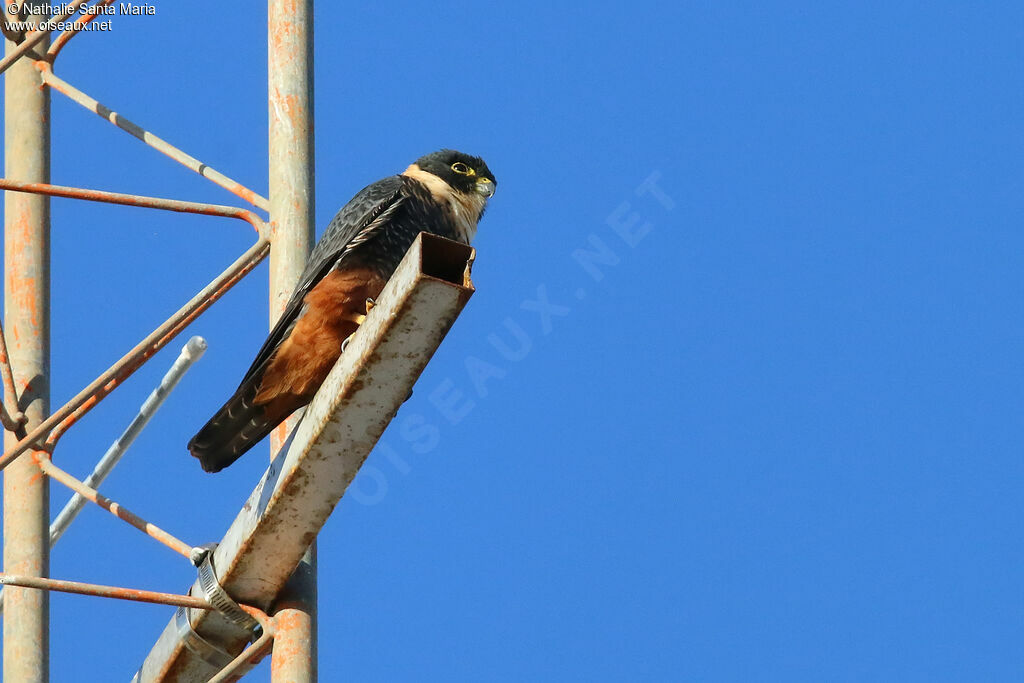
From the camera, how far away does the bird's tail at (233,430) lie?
14.2ft

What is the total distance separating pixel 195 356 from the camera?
4785mm

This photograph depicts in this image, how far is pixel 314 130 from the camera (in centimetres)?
441

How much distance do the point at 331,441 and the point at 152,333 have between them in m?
1.18

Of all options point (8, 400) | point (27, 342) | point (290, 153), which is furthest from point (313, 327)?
point (27, 342)

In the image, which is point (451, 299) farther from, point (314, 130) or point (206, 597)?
point (314, 130)

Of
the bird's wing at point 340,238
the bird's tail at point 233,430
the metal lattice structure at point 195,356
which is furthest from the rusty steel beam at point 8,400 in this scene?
the bird's wing at point 340,238

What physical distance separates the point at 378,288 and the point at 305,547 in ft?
3.58

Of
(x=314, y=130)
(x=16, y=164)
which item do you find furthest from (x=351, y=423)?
(x=16, y=164)

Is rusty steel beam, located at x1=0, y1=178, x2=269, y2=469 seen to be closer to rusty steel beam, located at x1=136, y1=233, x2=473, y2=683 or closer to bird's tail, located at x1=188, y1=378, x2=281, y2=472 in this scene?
bird's tail, located at x1=188, y1=378, x2=281, y2=472

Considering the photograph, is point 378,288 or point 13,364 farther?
point 13,364

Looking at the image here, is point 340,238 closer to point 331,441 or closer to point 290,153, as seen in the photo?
point 290,153

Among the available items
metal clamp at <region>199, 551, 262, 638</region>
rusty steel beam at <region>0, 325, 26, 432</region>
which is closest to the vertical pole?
metal clamp at <region>199, 551, 262, 638</region>

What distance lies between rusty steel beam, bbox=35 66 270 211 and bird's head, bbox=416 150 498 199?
1125 millimetres

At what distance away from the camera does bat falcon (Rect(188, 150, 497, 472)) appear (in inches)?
169
